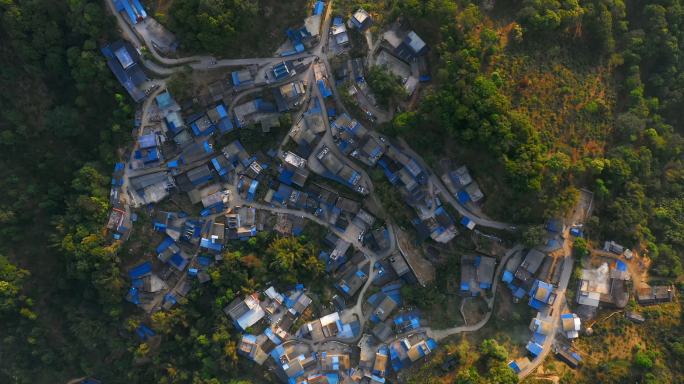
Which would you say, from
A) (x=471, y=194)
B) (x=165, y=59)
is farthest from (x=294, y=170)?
(x=471, y=194)

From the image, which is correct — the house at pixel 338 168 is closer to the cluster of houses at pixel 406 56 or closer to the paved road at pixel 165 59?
the cluster of houses at pixel 406 56

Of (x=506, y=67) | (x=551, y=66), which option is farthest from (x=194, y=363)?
(x=551, y=66)

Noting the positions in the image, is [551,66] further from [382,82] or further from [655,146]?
[382,82]

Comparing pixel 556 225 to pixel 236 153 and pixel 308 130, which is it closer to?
pixel 308 130

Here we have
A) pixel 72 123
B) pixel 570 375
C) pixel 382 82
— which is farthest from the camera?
pixel 72 123

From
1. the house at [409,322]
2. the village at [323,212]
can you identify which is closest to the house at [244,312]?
the village at [323,212]

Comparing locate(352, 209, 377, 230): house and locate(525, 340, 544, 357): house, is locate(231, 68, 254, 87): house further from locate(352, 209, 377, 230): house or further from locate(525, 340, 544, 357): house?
locate(525, 340, 544, 357): house
